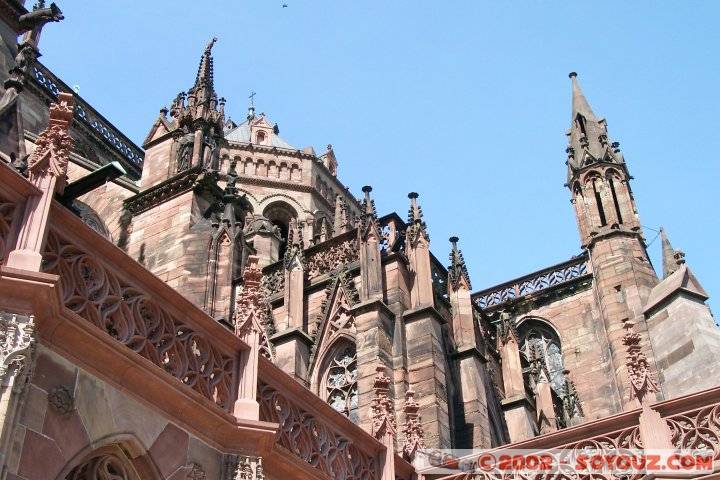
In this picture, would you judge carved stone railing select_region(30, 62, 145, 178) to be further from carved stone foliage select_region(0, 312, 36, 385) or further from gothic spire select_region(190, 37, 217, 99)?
carved stone foliage select_region(0, 312, 36, 385)

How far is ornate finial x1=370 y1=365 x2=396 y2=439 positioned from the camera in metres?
9.49

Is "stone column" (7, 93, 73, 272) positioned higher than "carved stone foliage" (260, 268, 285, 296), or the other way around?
"carved stone foliage" (260, 268, 285, 296)

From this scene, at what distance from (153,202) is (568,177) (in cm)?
1471

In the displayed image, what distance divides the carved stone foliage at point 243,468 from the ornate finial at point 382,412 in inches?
97.4

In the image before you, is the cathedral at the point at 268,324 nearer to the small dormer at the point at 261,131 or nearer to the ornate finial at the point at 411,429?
the ornate finial at the point at 411,429

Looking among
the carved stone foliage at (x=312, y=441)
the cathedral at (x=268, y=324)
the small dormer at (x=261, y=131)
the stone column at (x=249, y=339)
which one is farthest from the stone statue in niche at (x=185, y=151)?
the small dormer at (x=261, y=131)

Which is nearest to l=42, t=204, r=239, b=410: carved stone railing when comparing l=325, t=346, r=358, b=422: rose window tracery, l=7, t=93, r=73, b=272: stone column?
l=7, t=93, r=73, b=272: stone column

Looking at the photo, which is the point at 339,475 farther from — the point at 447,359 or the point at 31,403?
the point at 447,359

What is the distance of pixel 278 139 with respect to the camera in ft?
157

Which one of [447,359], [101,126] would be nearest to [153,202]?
[447,359]

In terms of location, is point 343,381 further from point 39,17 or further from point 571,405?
point 39,17

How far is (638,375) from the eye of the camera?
9.09 meters

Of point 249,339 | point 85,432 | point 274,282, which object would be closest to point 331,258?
point 274,282

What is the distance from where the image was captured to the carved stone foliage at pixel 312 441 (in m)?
7.85
